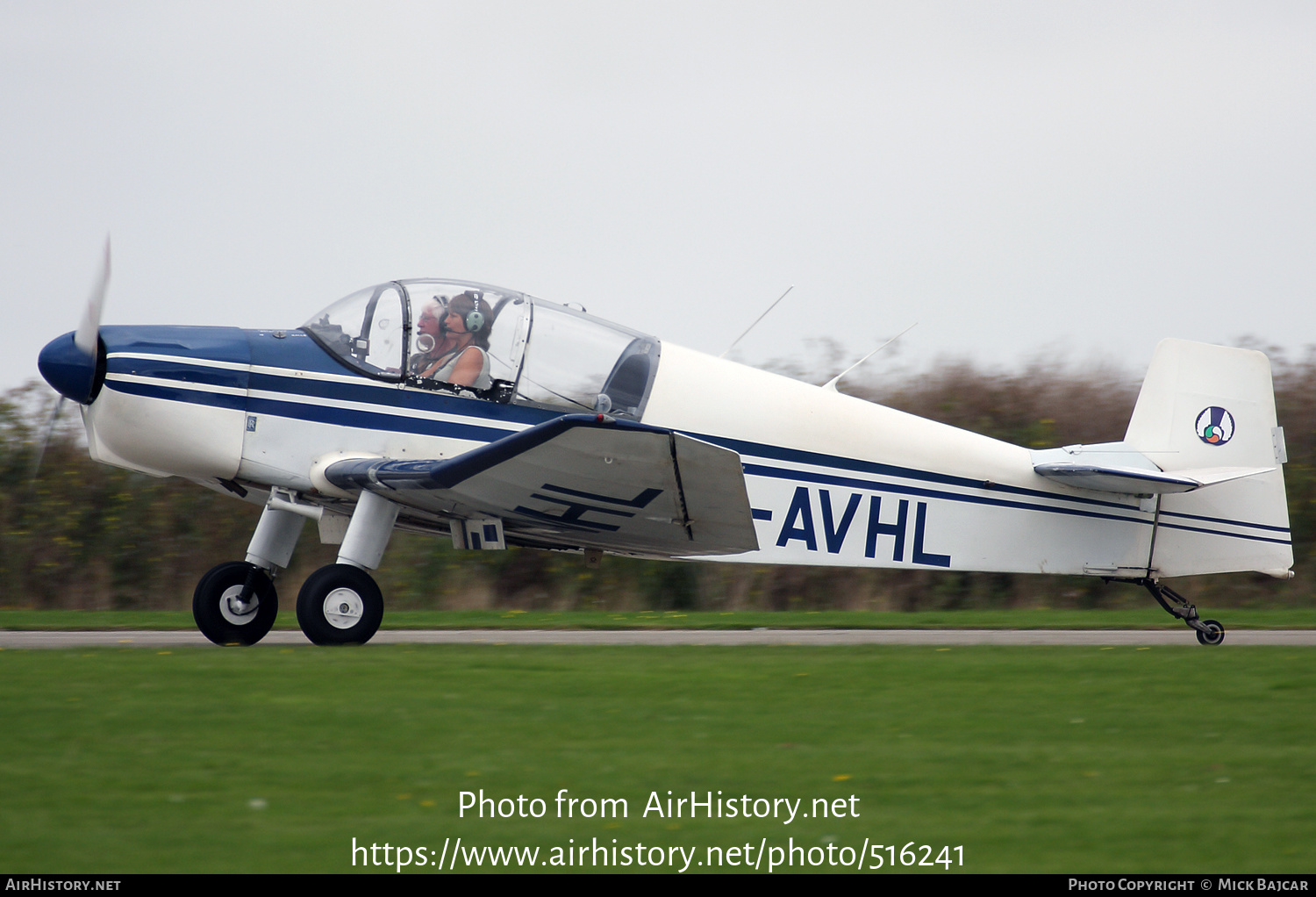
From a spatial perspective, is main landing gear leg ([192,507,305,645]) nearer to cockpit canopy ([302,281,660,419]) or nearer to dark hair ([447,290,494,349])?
cockpit canopy ([302,281,660,419])

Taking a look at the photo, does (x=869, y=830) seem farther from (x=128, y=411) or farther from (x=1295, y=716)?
(x=128, y=411)

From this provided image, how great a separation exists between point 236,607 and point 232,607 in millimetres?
30

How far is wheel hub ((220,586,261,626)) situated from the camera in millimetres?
8266

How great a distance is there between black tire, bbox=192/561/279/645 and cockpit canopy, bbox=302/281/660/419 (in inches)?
71.8

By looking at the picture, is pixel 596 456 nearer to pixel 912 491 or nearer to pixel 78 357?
pixel 912 491

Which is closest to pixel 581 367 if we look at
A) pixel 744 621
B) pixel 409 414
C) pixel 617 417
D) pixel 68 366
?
pixel 617 417

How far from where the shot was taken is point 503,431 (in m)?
8.02

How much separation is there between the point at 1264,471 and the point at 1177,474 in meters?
0.62

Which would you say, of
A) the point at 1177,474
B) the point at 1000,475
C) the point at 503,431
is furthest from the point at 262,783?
the point at 1177,474

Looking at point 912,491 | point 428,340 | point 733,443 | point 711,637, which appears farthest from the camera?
point 711,637

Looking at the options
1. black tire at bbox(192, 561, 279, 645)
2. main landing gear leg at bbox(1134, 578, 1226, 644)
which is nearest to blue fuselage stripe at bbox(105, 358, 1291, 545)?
black tire at bbox(192, 561, 279, 645)

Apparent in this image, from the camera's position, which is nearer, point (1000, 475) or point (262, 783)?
point (262, 783)

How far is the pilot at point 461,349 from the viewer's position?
26.2 feet

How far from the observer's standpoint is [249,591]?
825 centimetres
